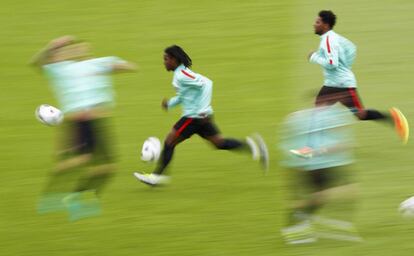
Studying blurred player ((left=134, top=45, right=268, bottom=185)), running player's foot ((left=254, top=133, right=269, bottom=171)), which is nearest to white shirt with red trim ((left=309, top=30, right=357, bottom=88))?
running player's foot ((left=254, top=133, right=269, bottom=171))

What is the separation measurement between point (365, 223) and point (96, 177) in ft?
9.81

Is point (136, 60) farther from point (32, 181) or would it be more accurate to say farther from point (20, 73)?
point (32, 181)

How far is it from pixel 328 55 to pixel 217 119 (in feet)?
9.24

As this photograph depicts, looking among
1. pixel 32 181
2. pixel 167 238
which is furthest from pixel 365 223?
pixel 32 181

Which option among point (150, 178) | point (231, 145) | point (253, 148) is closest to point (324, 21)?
point (253, 148)

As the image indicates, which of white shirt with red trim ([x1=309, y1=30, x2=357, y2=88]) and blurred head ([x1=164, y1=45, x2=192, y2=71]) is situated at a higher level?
blurred head ([x1=164, y1=45, x2=192, y2=71])

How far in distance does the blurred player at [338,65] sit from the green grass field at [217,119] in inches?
24.3

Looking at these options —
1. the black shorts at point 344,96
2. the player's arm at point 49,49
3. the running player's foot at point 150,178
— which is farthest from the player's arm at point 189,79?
the black shorts at point 344,96

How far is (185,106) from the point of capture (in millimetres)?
12055

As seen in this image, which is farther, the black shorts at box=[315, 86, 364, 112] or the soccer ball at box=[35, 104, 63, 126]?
the black shorts at box=[315, 86, 364, 112]

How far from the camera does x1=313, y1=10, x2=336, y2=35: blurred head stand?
13031 millimetres

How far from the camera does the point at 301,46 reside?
18.0 metres

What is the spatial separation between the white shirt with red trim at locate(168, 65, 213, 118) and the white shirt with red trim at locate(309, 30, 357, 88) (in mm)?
1796

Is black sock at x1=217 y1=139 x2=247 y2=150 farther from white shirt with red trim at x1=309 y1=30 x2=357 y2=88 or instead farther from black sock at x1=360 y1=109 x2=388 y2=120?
black sock at x1=360 y1=109 x2=388 y2=120
